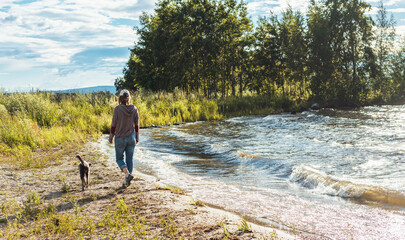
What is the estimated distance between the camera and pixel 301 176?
751cm

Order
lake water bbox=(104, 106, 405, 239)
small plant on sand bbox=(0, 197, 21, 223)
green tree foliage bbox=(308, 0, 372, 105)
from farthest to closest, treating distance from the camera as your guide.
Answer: green tree foliage bbox=(308, 0, 372, 105)
small plant on sand bbox=(0, 197, 21, 223)
lake water bbox=(104, 106, 405, 239)

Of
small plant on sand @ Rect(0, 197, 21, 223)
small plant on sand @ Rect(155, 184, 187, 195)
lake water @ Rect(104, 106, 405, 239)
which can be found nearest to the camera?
lake water @ Rect(104, 106, 405, 239)

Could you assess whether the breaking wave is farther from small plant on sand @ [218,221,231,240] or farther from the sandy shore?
small plant on sand @ [218,221,231,240]

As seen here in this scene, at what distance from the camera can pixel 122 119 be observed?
22.6ft

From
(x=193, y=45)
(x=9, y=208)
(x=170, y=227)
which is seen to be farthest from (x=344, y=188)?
(x=193, y=45)

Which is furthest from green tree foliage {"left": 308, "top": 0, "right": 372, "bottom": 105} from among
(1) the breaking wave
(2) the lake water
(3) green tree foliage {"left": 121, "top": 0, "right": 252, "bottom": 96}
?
(1) the breaking wave

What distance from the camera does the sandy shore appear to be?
167 inches

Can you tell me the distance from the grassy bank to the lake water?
2.66 meters

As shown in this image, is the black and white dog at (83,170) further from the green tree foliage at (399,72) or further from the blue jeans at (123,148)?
the green tree foliage at (399,72)

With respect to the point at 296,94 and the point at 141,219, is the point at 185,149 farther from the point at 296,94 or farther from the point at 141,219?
the point at 296,94

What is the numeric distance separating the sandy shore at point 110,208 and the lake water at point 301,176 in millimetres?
602

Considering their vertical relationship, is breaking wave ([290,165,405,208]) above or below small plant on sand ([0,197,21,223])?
below

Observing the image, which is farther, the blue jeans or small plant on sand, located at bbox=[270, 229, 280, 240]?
the blue jeans

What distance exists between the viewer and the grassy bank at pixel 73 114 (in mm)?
11359
